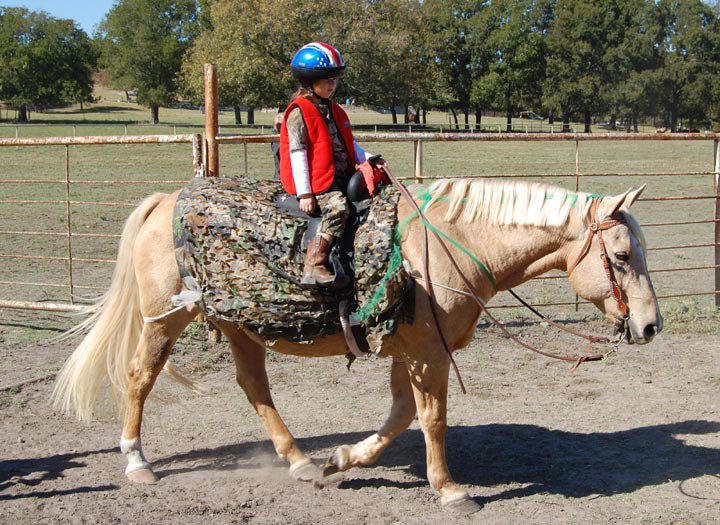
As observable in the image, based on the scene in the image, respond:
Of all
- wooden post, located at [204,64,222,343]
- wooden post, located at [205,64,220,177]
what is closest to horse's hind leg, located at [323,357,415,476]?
wooden post, located at [204,64,222,343]

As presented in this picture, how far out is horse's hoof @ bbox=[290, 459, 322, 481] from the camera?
4.04 metres

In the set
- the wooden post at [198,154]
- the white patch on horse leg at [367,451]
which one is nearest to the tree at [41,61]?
the wooden post at [198,154]

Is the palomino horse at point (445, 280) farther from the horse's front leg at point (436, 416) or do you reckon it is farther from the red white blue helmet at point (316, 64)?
the red white blue helmet at point (316, 64)

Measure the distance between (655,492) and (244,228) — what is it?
8.54 feet

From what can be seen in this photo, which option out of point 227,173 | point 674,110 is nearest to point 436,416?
point 227,173

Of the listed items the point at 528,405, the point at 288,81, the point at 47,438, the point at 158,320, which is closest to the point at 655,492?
the point at 528,405

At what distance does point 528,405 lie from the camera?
17.2ft

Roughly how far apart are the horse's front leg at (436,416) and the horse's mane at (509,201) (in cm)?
76

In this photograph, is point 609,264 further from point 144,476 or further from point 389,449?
point 144,476

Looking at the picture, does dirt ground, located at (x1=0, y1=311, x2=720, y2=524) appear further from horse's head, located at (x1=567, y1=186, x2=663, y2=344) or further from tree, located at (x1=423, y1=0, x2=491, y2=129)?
tree, located at (x1=423, y1=0, x2=491, y2=129)

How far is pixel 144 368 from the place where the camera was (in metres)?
4.20

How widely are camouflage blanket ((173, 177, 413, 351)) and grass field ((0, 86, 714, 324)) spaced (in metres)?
4.38

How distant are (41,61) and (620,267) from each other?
191ft

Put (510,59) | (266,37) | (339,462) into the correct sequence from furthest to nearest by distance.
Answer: (510,59) < (266,37) < (339,462)
